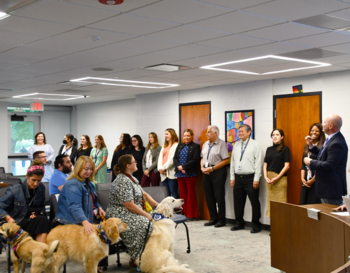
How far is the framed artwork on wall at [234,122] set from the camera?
7.00 meters

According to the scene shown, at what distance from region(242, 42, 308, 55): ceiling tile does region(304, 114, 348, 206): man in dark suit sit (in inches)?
32.8

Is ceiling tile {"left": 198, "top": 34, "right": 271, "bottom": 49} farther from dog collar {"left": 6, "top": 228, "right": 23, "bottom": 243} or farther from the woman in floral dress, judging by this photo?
dog collar {"left": 6, "top": 228, "right": 23, "bottom": 243}

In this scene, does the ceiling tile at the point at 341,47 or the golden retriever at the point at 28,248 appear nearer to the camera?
the golden retriever at the point at 28,248

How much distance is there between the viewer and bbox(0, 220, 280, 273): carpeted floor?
4727mm

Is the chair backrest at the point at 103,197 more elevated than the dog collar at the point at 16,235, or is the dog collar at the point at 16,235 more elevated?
the chair backrest at the point at 103,197

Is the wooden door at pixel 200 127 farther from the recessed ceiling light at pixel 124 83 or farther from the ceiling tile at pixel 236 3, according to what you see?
the ceiling tile at pixel 236 3

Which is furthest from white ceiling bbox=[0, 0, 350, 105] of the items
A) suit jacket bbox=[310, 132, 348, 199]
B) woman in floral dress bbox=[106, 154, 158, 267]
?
woman in floral dress bbox=[106, 154, 158, 267]

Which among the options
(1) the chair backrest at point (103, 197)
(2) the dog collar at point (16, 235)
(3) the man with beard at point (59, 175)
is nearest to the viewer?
(2) the dog collar at point (16, 235)

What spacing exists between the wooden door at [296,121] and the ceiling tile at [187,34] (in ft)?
9.64

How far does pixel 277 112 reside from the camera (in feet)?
21.8

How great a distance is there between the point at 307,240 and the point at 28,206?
277cm

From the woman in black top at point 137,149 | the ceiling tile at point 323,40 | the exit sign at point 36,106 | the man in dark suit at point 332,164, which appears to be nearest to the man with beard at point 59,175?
the man in dark suit at point 332,164

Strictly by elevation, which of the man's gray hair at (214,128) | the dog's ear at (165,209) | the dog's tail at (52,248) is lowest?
the dog's tail at (52,248)

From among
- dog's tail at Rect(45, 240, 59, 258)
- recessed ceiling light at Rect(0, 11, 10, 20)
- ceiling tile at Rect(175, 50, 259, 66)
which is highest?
recessed ceiling light at Rect(0, 11, 10, 20)
